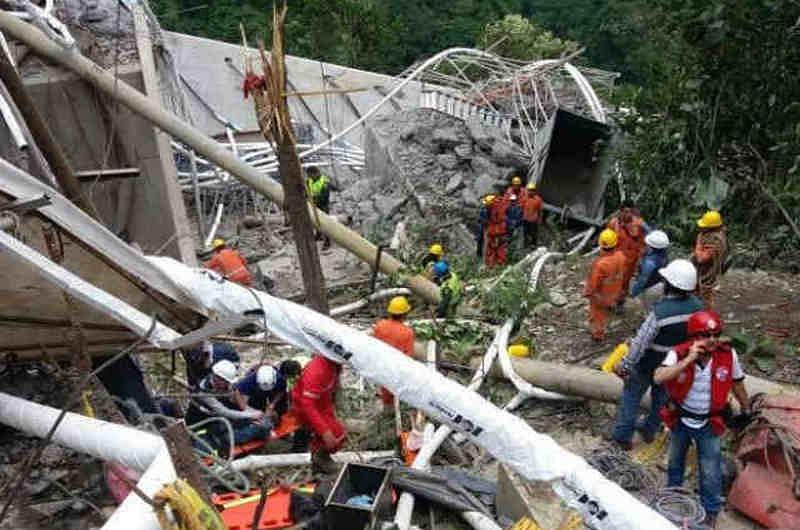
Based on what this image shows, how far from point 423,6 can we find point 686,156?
39780 mm

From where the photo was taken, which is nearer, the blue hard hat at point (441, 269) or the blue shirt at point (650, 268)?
the blue shirt at point (650, 268)

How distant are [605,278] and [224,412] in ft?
12.8

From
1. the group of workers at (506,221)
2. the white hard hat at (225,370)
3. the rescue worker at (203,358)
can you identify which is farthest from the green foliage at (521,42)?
the white hard hat at (225,370)

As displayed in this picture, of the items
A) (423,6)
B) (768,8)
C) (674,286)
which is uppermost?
(768,8)

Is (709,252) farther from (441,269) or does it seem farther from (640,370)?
(441,269)

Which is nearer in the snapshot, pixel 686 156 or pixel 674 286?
pixel 674 286

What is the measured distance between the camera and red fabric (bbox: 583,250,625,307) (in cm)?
803

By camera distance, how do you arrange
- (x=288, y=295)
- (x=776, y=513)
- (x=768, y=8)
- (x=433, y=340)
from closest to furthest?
1. (x=776, y=513)
2. (x=768, y=8)
3. (x=433, y=340)
4. (x=288, y=295)

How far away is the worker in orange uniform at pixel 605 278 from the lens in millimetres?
8039

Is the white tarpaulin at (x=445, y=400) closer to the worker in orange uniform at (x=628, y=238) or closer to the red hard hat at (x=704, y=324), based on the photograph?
the red hard hat at (x=704, y=324)

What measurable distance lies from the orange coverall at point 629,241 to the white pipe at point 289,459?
12.4ft

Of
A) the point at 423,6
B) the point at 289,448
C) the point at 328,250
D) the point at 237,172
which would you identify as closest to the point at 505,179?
the point at 328,250

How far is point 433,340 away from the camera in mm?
8438

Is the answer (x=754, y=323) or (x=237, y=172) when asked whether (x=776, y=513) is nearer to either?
(x=754, y=323)
